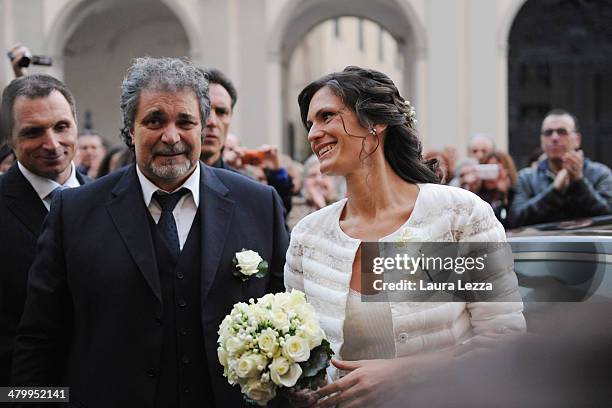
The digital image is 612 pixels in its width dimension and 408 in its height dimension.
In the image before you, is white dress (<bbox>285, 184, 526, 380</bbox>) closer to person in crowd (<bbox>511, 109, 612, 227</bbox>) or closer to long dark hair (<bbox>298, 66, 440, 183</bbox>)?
long dark hair (<bbox>298, 66, 440, 183</bbox>)

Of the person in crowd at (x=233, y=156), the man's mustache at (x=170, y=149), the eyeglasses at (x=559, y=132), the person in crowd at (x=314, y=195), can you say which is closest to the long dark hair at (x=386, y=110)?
the man's mustache at (x=170, y=149)

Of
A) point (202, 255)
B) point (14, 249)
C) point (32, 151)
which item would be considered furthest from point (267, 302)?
point (32, 151)

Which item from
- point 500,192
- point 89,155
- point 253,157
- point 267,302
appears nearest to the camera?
point 267,302

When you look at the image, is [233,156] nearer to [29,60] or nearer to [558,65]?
[29,60]

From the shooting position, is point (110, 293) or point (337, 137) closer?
point (337, 137)

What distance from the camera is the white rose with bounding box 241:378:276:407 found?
9.45ft

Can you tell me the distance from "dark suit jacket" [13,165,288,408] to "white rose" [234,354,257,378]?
0.47 metres

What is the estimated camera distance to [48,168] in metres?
4.09

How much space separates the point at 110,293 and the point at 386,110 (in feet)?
3.94

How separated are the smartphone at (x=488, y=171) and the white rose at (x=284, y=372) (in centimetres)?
440

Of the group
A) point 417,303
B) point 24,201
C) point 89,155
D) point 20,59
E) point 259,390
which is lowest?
point 259,390

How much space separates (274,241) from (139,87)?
2.65ft

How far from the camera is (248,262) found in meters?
3.41

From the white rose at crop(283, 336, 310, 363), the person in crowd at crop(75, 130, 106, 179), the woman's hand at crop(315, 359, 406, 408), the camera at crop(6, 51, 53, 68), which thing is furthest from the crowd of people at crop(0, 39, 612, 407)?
the person in crowd at crop(75, 130, 106, 179)
